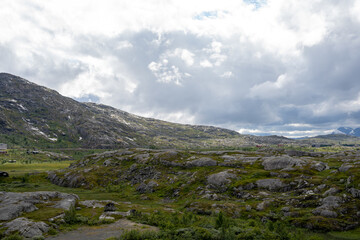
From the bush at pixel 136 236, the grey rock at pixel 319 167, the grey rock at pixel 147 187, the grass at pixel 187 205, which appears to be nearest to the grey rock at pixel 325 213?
the grass at pixel 187 205

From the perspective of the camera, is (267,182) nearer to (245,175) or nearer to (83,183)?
(245,175)

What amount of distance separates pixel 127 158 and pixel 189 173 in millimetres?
56037

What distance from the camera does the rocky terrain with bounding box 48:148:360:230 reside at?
47406mm

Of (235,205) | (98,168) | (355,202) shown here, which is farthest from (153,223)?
(98,168)

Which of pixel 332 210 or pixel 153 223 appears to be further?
pixel 332 210

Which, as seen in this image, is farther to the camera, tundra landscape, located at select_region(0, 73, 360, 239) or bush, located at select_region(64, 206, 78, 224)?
bush, located at select_region(64, 206, 78, 224)

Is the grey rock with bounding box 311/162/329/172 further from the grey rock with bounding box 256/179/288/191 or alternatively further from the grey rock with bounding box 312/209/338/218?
the grey rock with bounding box 312/209/338/218

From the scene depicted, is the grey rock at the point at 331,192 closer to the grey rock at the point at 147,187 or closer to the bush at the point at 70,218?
the bush at the point at 70,218

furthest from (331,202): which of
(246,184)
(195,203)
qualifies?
(195,203)

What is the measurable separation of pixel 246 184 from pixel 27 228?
63.3 m

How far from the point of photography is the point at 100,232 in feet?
115

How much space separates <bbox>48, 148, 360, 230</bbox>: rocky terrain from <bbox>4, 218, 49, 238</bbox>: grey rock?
37059 mm

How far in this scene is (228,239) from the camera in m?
27.5

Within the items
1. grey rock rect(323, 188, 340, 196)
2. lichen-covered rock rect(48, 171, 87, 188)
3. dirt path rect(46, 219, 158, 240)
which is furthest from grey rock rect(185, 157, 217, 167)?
dirt path rect(46, 219, 158, 240)
